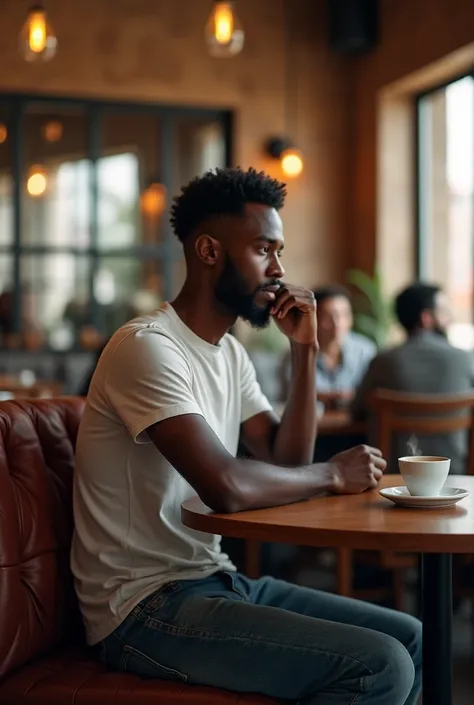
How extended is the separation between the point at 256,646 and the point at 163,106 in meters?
6.48

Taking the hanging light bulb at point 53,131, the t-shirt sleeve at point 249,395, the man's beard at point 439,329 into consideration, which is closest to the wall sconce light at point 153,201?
the hanging light bulb at point 53,131

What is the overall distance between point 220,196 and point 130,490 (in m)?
0.64

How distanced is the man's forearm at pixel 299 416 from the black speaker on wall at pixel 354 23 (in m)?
5.71

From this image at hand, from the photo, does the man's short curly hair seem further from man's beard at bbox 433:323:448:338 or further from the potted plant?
the potted plant

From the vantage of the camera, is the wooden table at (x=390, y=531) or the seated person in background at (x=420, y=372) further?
the seated person in background at (x=420, y=372)

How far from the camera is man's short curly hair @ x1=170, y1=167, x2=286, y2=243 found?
6.84ft

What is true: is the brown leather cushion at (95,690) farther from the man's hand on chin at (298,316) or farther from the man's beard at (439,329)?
the man's beard at (439,329)

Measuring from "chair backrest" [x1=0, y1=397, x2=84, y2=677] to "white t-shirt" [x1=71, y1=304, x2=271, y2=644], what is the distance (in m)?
0.06

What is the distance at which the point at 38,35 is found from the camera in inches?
200

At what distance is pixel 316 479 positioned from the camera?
6.14 feet

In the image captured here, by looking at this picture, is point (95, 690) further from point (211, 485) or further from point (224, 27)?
point (224, 27)

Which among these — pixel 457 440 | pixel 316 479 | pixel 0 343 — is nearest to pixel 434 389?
Answer: pixel 457 440

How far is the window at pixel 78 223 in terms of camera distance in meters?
7.57

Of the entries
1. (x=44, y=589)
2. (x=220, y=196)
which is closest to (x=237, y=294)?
(x=220, y=196)
